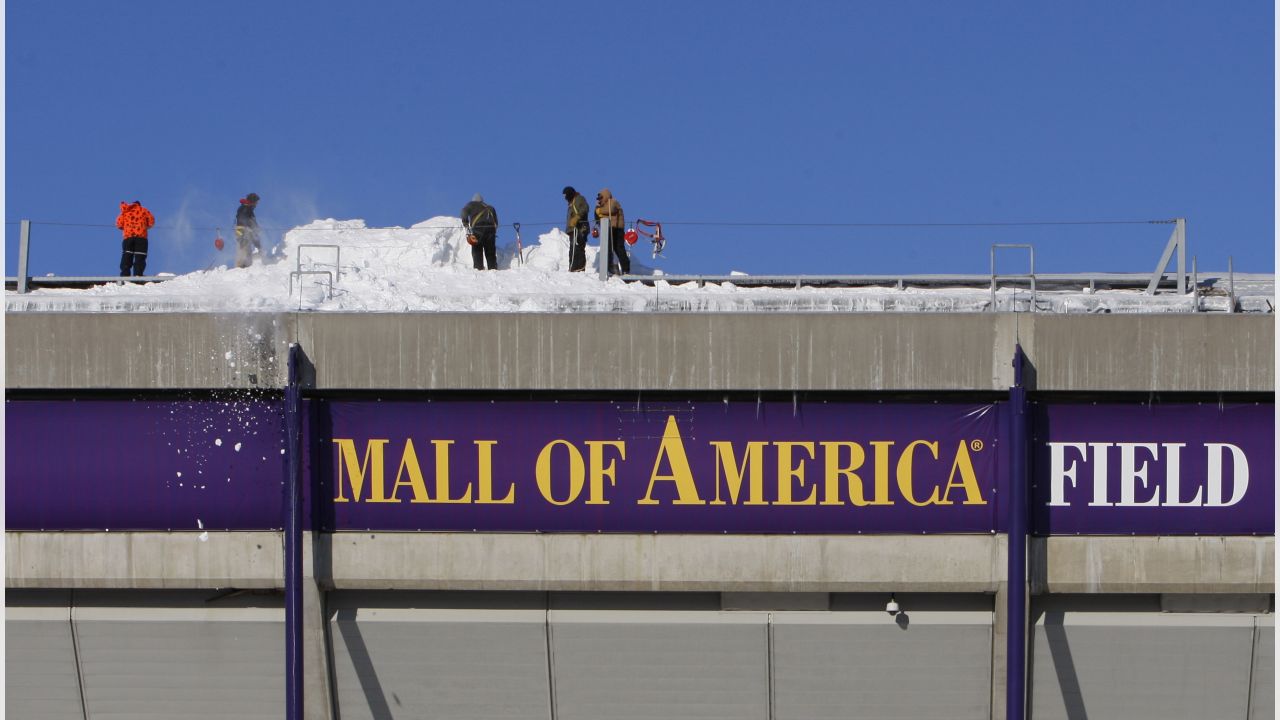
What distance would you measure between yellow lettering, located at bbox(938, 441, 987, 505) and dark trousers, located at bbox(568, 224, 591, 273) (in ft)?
19.0

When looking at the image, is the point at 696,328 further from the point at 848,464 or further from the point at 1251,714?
the point at 1251,714

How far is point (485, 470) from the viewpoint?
47.7ft

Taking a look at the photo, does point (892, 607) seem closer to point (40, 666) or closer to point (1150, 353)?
point (1150, 353)

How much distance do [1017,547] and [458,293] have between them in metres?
6.49

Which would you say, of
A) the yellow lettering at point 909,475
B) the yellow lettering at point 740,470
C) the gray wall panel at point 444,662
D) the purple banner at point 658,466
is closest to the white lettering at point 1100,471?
the purple banner at point 658,466

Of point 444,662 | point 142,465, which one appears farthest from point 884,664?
point 142,465

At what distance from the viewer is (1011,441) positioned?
14.0 metres

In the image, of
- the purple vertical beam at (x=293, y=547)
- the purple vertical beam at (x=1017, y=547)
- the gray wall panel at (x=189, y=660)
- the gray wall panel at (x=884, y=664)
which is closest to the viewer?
the purple vertical beam at (x=1017, y=547)

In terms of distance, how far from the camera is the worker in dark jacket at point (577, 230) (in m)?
18.0

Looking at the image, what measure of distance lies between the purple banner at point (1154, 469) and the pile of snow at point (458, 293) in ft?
5.13

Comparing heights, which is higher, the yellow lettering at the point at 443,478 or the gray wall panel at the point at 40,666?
the yellow lettering at the point at 443,478

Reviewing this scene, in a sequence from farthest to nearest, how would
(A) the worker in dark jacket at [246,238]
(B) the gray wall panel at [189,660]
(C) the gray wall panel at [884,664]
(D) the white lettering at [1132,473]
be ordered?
(A) the worker in dark jacket at [246,238] < (B) the gray wall panel at [189,660] < (C) the gray wall panel at [884,664] < (D) the white lettering at [1132,473]

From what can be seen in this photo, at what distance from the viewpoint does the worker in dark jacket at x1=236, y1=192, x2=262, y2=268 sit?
59.1 ft

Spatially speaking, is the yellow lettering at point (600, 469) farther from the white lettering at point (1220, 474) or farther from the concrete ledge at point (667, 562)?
the white lettering at point (1220, 474)
